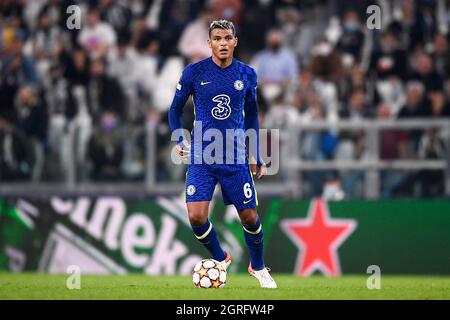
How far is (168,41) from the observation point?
21453 millimetres

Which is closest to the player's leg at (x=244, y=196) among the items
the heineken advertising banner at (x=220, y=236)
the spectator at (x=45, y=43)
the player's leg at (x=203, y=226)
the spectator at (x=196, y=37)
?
the player's leg at (x=203, y=226)

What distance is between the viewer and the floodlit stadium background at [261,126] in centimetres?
1702

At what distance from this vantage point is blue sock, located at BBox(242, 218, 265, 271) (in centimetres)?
1222

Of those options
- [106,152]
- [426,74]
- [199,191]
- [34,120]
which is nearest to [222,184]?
[199,191]

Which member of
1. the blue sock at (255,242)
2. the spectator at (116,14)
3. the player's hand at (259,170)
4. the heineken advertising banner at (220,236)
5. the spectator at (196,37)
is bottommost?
the heineken advertising banner at (220,236)

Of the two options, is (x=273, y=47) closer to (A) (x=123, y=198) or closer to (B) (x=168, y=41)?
(B) (x=168, y=41)

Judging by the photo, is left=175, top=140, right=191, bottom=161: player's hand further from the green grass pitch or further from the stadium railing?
the stadium railing

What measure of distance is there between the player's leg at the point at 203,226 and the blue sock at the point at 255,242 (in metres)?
0.40

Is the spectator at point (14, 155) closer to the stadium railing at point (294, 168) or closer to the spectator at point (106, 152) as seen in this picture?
the stadium railing at point (294, 168)

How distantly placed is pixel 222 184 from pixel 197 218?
0.46 meters

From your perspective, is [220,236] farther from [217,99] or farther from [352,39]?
[217,99]

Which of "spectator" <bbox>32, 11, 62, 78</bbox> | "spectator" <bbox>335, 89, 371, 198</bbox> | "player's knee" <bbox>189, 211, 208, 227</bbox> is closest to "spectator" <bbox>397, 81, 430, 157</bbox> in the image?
"spectator" <bbox>335, 89, 371, 198</bbox>

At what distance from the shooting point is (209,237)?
40.5 feet
